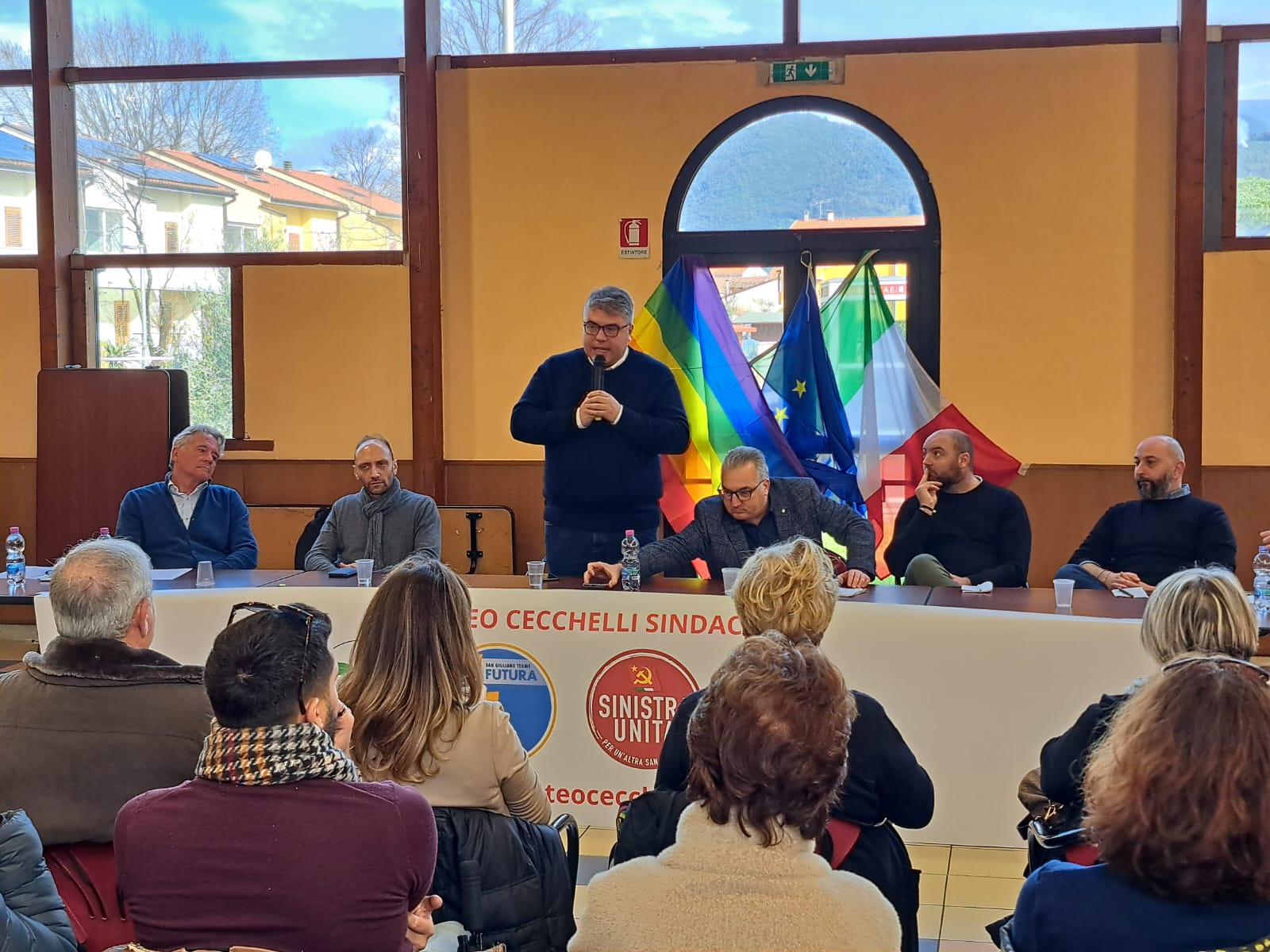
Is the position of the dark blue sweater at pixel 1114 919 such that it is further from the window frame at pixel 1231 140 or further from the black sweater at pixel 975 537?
the window frame at pixel 1231 140

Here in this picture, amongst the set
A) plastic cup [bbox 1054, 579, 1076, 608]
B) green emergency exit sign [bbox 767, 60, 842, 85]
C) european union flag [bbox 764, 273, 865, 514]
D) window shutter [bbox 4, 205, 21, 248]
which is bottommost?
plastic cup [bbox 1054, 579, 1076, 608]

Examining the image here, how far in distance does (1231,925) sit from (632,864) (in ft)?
2.29

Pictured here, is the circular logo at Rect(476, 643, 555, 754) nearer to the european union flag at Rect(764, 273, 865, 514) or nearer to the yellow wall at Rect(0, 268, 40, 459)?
the european union flag at Rect(764, 273, 865, 514)

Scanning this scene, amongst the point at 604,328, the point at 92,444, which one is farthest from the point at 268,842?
the point at 92,444

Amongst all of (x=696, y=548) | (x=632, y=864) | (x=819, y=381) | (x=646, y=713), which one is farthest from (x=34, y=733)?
(x=819, y=381)

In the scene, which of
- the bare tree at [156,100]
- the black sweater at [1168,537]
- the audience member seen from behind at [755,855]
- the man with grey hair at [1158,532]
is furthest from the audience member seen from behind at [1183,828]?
the bare tree at [156,100]

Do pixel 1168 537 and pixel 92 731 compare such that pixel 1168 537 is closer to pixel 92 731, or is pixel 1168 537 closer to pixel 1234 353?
pixel 1234 353

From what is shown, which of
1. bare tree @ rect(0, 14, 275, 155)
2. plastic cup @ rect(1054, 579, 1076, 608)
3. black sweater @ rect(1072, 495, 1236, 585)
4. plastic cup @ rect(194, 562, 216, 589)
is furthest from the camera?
bare tree @ rect(0, 14, 275, 155)

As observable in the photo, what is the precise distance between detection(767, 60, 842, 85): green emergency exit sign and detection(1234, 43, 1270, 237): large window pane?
1.97 metres

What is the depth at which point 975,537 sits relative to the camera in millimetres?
4703

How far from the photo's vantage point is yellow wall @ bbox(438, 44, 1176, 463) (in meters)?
6.13

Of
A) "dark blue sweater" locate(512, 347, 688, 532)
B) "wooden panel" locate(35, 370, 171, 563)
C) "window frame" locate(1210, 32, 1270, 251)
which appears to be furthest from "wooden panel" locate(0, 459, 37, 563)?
"window frame" locate(1210, 32, 1270, 251)

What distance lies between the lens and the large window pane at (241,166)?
270 inches

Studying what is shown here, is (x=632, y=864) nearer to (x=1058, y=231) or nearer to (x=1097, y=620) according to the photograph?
(x=1097, y=620)
